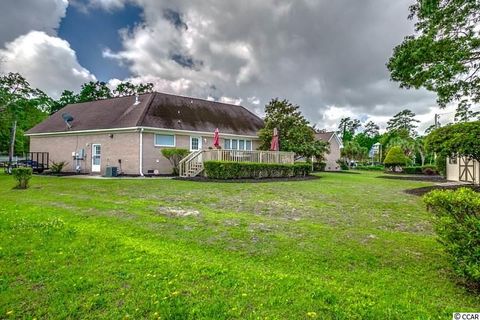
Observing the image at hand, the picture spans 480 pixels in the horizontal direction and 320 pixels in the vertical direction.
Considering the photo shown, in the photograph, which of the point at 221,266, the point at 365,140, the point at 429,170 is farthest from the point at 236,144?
the point at 365,140

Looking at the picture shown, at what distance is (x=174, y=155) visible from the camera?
19609mm

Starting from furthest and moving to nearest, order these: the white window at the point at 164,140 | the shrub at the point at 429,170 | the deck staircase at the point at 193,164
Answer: the shrub at the point at 429,170 < the white window at the point at 164,140 < the deck staircase at the point at 193,164

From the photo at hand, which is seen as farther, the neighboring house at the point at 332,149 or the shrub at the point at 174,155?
the neighboring house at the point at 332,149

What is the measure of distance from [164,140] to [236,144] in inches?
262

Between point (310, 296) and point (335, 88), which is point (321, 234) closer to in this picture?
point (310, 296)

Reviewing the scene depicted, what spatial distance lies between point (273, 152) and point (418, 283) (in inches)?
646

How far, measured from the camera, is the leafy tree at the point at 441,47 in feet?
30.8

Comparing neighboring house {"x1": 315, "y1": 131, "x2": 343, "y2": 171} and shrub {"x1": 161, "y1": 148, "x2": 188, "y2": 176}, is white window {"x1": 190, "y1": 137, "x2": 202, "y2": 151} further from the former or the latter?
neighboring house {"x1": 315, "y1": 131, "x2": 343, "y2": 171}

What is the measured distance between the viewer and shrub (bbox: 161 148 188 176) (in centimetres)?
1911

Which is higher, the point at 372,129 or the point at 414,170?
the point at 372,129

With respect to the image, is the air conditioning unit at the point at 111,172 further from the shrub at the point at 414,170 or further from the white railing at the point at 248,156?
the shrub at the point at 414,170

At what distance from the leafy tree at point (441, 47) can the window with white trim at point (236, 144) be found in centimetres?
1492

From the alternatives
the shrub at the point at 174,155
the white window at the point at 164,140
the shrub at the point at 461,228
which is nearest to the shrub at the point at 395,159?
the shrub at the point at 174,155

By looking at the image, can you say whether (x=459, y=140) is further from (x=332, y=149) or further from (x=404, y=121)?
(x=404, y=121)
